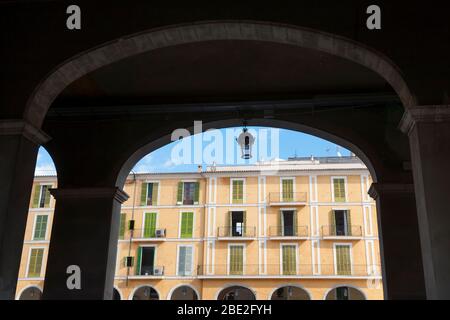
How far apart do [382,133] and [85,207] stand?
570cm

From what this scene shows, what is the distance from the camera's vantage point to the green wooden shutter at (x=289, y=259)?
2891 centimetres

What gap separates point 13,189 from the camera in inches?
217

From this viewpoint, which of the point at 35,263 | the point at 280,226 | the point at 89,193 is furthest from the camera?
the point at 35,263

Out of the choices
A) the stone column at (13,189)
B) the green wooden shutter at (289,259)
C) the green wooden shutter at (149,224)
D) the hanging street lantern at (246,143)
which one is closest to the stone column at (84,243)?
the hanging street lantern at (246,143)

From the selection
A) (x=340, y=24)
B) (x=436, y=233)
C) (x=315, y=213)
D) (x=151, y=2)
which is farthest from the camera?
(x=315, y=213)

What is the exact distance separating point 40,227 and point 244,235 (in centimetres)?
1337

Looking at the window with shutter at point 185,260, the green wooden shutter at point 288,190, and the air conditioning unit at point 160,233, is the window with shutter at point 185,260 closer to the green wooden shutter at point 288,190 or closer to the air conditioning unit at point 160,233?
the air conditioning unit at point 160,233

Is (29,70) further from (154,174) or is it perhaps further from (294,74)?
(154,174)

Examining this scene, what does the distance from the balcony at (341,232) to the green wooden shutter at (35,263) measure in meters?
17.9

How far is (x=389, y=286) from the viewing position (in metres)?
7.93

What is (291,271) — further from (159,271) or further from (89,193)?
(89,193)

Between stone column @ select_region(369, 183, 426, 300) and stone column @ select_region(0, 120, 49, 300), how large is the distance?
18.5ft

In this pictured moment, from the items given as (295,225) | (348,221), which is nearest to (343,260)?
(348,221)
